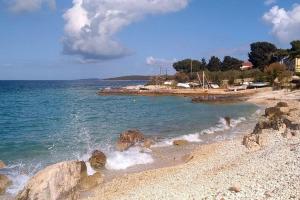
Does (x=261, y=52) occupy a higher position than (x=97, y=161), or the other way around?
(x=261, y=52)

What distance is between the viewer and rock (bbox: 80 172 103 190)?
613 inches

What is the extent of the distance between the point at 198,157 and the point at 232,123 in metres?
17.6

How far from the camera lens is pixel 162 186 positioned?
13.7 m

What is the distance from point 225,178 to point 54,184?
218 inches

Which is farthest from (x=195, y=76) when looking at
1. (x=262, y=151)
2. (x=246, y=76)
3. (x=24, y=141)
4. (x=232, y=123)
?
(x=262, y=151)

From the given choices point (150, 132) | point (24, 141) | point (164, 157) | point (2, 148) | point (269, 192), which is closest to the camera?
point (269, 192)

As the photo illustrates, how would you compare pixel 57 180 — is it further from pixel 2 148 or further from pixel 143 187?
Answer: pixel 2 148

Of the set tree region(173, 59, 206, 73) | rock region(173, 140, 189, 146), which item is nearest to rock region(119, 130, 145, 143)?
rock region(173, 140, 189, 146)

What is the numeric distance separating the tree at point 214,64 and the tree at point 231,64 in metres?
1.29

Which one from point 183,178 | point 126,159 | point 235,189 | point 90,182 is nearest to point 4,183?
point 90,182

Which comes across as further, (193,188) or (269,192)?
(193,188)

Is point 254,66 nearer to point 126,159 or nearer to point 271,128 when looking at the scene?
point 271,128

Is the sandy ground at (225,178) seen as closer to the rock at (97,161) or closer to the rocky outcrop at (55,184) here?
the rocky outcrop at (55,184)

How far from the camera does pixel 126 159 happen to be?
67.1ft
